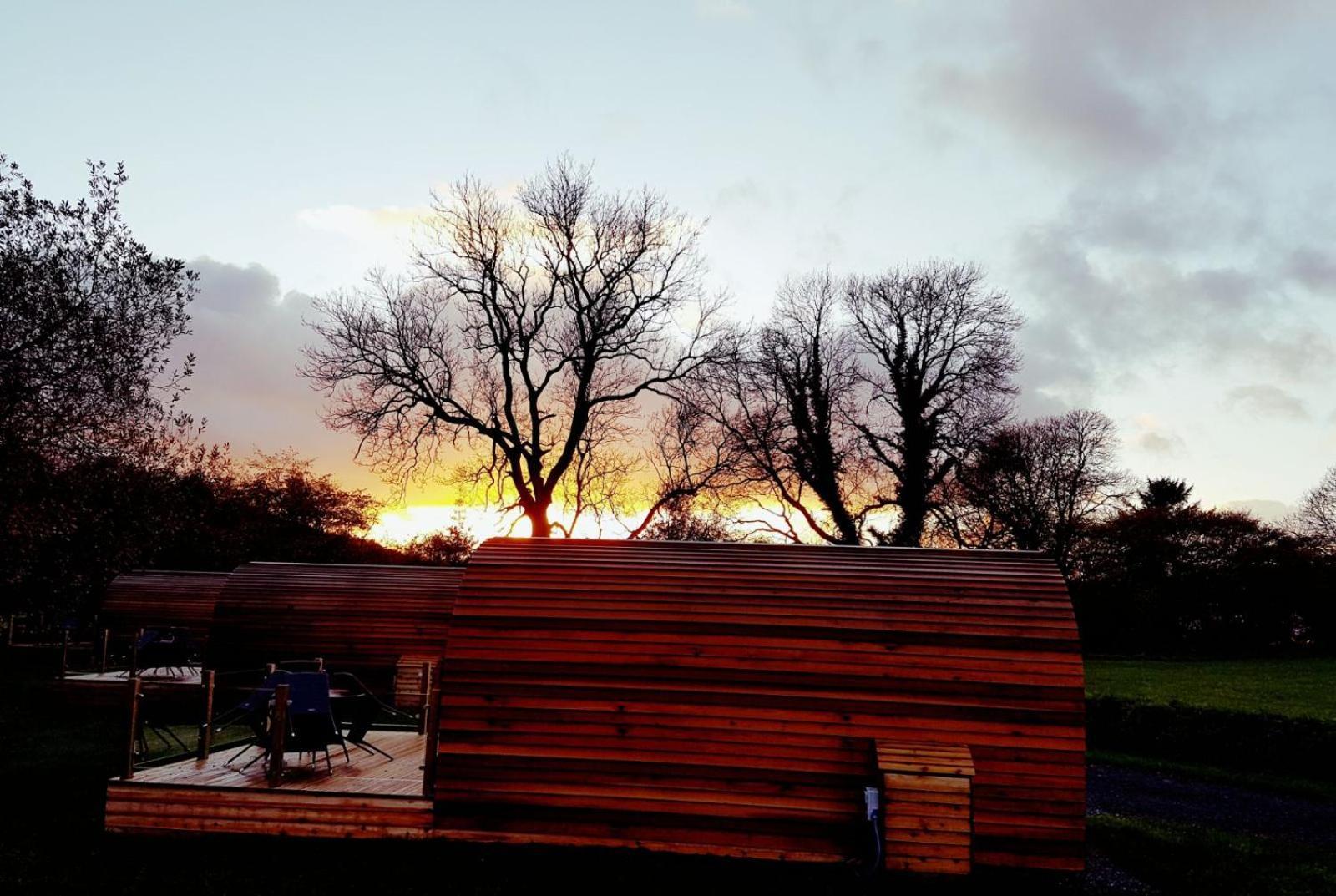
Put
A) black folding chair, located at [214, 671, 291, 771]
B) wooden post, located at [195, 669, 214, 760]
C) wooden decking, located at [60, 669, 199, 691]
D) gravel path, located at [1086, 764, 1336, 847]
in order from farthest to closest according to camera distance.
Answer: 1. wooden decking, located at [60, 669, 199, 691]
2. gravel path, located at [1086, 764, 1336, 847]
3. black folding chair, located at [214, 671, 291, 771]
4. wooden post, located at [195, 669, 214, 760]

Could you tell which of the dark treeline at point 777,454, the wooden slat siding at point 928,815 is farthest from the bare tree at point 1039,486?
the wooden slat siding at point 928,815

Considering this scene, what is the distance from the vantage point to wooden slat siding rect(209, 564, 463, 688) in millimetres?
19484

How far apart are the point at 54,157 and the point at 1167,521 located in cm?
3811

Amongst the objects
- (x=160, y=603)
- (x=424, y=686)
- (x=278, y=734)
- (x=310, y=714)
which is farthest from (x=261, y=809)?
(x=160, y=603)

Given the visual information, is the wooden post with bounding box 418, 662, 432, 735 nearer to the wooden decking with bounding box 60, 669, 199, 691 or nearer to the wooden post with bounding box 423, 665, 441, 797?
the wooden post with bounding box 423, 665, 441, 797

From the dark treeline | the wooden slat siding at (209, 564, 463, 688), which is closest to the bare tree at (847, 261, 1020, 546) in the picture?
the dark treeline

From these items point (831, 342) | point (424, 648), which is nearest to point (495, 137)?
point (424, 648)

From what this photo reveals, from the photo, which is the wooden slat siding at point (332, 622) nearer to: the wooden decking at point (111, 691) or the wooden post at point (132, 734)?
the wooden decking at point (111, 691)

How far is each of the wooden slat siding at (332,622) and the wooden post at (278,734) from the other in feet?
33.2

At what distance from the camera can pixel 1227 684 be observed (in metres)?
24.5

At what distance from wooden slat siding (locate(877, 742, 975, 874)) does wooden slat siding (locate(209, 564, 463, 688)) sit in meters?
13.1


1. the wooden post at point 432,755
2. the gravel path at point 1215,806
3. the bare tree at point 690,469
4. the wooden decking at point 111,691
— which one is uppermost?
the bare tree at point 690,469

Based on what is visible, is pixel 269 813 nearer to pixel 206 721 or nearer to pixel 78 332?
pixel 206 721

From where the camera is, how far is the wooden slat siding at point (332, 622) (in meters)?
19.5
